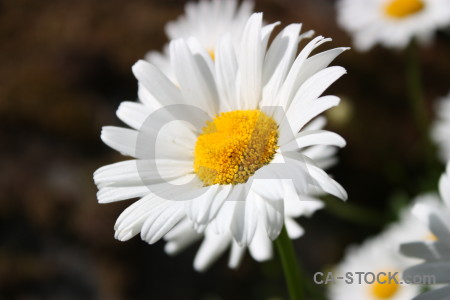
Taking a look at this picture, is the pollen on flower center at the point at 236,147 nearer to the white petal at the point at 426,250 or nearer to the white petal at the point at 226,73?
the white petal at the point at 226,73

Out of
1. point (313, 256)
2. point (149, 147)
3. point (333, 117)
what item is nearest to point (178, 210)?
point (149, 147)

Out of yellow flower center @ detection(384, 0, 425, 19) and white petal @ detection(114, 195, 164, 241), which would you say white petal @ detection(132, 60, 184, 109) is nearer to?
white petal @ detection(114, 195, 164, 241)

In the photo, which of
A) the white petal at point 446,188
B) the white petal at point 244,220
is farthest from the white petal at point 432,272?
the white petal at point 244,220

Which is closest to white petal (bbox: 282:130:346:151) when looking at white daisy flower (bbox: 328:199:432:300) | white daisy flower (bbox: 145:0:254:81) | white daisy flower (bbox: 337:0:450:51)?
white daisy flower (bbox: 328:199:432:300)

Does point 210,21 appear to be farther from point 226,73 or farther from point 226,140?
point 226,140

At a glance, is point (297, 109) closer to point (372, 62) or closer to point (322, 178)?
point (322, 178)
